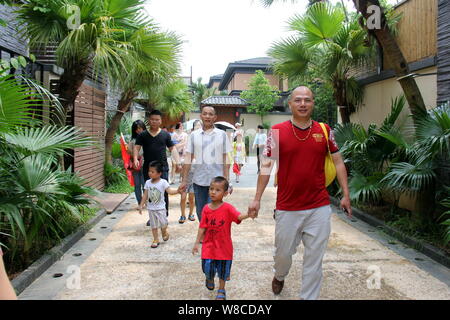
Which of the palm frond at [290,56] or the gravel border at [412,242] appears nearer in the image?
the gravel border at [412,242]

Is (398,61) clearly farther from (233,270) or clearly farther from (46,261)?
(46,261)

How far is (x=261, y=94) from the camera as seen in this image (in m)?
25.9

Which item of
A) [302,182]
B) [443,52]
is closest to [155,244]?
[302,182]

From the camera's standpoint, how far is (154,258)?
485 centimetres

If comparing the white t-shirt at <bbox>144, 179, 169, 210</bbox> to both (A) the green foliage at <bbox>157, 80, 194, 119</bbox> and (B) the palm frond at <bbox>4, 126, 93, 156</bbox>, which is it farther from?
(A) the green foliage at <bbox>157, 80, 194, 119</bbox>

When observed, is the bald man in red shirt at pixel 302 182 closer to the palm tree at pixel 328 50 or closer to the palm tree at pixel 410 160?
the palm tree at pixel 410 160

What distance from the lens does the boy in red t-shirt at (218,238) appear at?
3564 mm

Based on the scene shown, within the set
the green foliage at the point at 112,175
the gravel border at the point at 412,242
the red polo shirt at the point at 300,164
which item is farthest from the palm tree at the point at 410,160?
the green foliage at the point at 112,175

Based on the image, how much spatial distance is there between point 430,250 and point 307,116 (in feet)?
9.52

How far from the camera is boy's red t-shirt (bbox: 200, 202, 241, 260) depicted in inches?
140

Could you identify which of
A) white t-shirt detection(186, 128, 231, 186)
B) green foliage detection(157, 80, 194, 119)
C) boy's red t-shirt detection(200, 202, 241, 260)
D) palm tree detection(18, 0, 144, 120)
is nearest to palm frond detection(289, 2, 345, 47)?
palm tree detection(18, 0, 144, 120)

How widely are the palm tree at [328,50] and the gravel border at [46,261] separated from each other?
5.79 m

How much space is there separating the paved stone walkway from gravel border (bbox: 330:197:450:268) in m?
0.09

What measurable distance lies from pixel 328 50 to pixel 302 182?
6.01 meters
